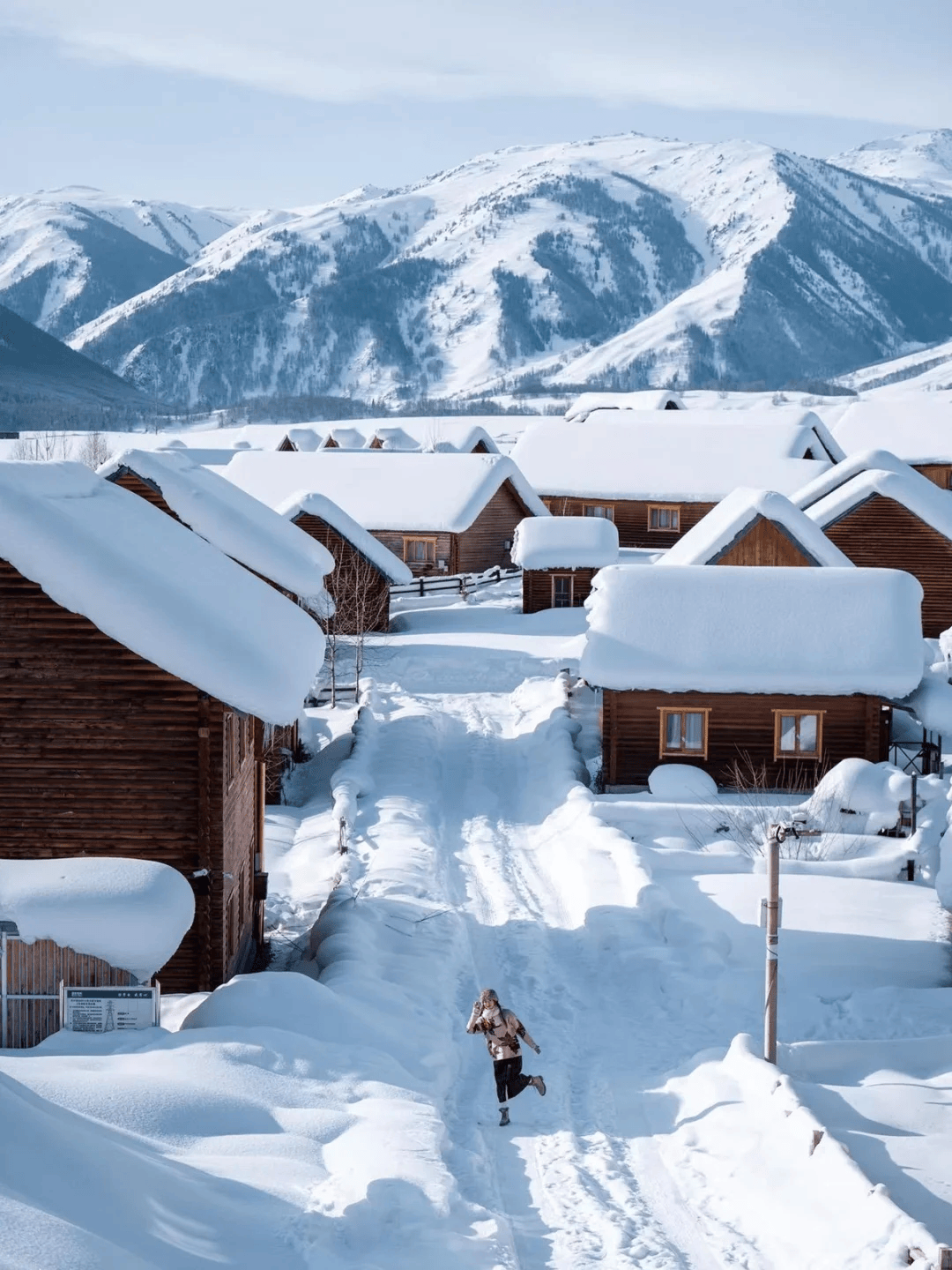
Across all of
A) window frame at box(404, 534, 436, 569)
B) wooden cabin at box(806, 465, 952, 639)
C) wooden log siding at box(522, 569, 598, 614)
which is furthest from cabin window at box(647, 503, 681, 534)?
wooden cabin at box(806, 465, 952, 639)

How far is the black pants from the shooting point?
14195 mm

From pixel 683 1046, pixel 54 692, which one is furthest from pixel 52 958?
pixel 683 1046

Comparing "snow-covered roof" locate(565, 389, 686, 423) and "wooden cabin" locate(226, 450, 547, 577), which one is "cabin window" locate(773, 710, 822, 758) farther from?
"snow-covered roof" locate(565, 389, 686, 423)

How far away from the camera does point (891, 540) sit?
43062mm

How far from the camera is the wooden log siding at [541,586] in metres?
49.6

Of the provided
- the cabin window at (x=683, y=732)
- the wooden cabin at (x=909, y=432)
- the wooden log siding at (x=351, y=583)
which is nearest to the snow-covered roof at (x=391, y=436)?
the wooden cabin at (x=909, y=432)

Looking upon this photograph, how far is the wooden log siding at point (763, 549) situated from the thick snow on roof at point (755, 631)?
15.4 ft

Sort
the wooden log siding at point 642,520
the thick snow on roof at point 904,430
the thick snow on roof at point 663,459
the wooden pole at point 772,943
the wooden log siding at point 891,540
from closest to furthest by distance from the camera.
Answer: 1. the wooden pole at point 772,943
2. the wooden log siding at point 891,540
3. the thick snow on roof at point 663,459
4. the wooden log siding at point 642,520
5. the thick snow on roof at point 904,430

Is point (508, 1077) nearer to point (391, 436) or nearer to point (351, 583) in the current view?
point (351, 583)

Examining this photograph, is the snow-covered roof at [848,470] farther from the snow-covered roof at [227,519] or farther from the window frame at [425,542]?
the snow-covered roof at [227,519]

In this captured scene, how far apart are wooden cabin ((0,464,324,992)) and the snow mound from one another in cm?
1232

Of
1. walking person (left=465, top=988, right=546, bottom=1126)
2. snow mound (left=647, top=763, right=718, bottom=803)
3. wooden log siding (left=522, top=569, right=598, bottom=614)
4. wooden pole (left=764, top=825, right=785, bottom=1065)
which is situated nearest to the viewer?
walking person (left=465, top=988, right=546, bottom=1126)

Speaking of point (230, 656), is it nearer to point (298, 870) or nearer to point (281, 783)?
point (298, 870)

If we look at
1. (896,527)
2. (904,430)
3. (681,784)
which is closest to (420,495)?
(896,527)
